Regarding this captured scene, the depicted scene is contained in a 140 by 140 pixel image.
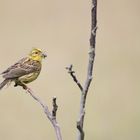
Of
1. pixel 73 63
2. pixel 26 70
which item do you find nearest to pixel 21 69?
pixel 26 70

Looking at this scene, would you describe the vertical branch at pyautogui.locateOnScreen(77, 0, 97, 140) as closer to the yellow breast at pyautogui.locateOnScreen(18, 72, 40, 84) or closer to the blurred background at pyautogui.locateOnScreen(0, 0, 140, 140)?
the yellow breast at pyautogui.locateOnScreen(18, 72, 40, 84)

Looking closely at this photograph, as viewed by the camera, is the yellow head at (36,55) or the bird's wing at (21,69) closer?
the bird's wing at (21,69)

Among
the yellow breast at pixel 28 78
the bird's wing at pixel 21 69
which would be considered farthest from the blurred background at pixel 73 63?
the yellow breast at pixel 28 78

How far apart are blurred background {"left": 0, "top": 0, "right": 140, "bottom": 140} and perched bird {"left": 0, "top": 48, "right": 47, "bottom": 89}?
3.04 metres

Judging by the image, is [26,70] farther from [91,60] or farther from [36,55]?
[91,60]

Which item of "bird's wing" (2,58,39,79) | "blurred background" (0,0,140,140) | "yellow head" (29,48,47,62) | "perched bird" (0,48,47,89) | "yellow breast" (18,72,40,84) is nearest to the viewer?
"yellow breast" (18,72,40,84)

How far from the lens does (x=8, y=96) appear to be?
9.34 meters

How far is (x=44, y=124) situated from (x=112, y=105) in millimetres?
697

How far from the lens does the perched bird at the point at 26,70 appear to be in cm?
382

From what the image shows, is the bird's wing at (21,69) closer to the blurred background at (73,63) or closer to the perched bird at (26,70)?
the perched bird at (26,70)

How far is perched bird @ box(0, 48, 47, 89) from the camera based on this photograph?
3.82 m

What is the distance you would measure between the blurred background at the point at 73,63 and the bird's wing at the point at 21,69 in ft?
9.87

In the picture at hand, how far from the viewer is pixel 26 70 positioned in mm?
4031

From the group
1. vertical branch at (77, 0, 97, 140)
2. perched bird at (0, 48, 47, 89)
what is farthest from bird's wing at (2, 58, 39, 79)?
vertical branch at (77, 0, 97, 140)
